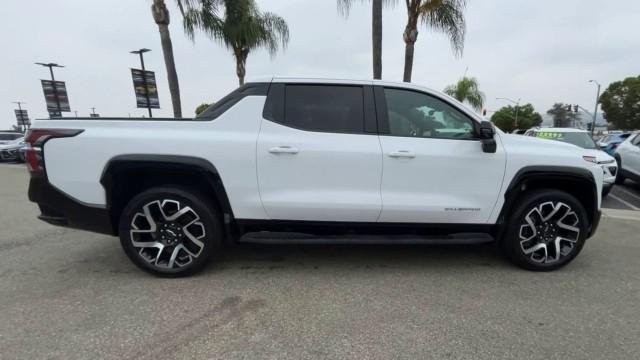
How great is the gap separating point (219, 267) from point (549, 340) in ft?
9.15

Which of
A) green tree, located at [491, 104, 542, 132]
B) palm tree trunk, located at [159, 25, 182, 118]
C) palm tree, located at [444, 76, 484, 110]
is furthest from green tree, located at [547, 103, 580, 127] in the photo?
palm tree trunk, located at [159, 25, 182, 118]

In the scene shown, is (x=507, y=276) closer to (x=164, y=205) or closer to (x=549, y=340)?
(x=549, y=340)

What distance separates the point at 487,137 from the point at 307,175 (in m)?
1.65

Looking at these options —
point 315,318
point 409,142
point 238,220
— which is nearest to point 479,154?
point 409,142

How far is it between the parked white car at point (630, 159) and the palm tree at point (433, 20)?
4805 millimetres

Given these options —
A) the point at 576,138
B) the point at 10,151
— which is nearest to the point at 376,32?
the point at 576,138

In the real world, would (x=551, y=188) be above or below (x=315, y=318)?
above

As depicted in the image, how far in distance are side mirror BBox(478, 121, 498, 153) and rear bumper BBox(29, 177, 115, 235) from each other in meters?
3.43

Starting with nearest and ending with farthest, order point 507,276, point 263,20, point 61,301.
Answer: point 61,301 < point 507,276 < point 263,20

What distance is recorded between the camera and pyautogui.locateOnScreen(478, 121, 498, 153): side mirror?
10.0 ft

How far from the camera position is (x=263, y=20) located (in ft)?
44.3

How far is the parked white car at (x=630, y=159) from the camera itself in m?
7.71

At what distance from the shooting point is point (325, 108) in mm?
3201

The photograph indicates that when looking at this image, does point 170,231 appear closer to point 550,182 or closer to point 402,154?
point 402,154
